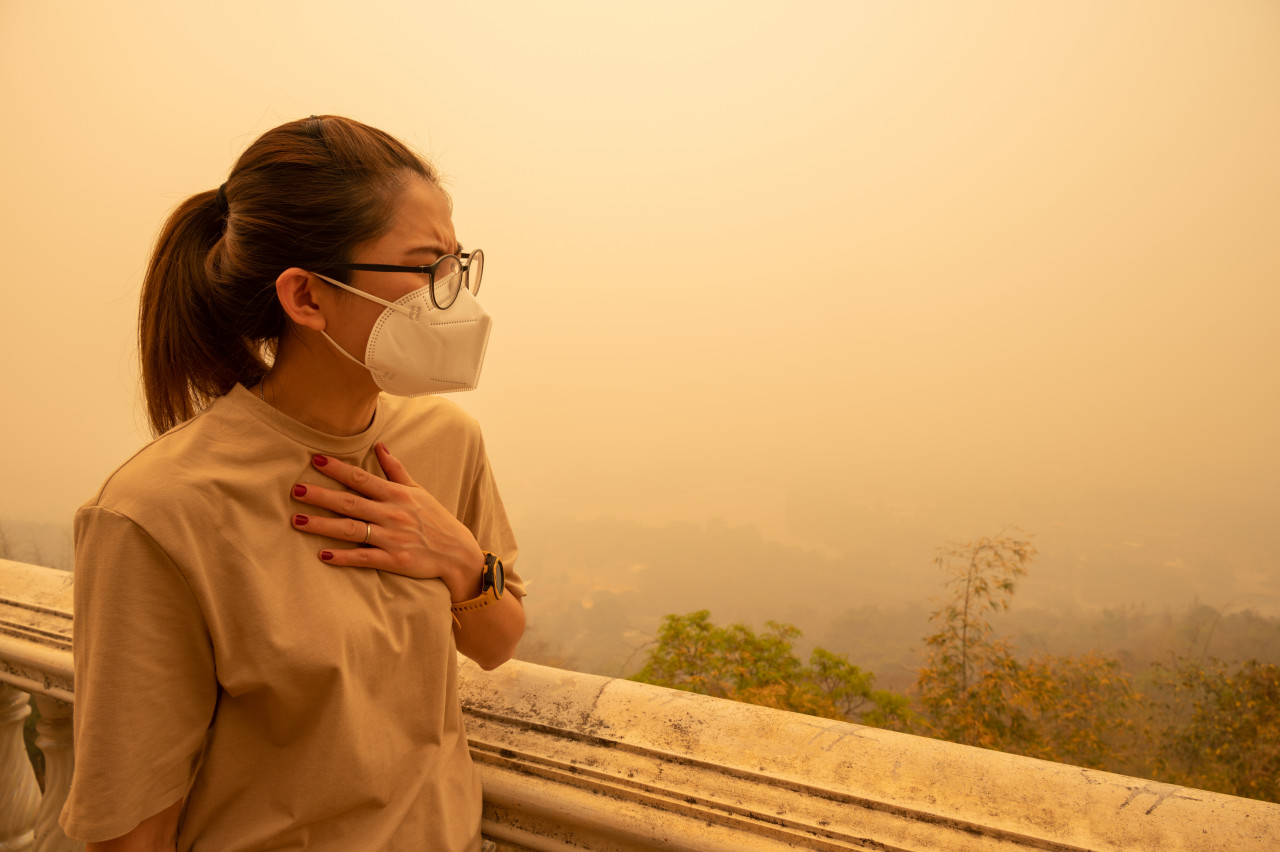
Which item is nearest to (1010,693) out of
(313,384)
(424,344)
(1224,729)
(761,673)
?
(1224,729)

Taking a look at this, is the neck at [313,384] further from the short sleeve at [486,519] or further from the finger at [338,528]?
the short sleeve at [486,519]

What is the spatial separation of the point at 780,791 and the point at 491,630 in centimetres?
52

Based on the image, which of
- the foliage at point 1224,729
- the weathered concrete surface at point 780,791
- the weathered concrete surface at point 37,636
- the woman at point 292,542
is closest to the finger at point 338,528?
the woman at point 292,542

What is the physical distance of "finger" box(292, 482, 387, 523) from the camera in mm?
875

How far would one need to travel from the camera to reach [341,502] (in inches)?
35.7

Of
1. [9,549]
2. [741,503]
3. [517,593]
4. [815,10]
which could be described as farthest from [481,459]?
[9,549]

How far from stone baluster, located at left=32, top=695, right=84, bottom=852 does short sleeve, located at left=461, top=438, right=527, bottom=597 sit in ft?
3.29

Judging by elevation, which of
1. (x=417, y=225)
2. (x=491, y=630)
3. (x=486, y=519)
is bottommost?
(x=491, y=630)

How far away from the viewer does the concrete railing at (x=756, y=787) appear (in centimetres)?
90

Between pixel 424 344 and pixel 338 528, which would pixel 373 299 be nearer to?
pixel 424 344

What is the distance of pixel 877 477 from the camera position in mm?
3426

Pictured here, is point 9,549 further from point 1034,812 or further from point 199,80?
point 1034,812

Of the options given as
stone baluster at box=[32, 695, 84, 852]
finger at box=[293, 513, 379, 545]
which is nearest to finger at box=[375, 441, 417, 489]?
finger at box=[293, 513, 379, 545]

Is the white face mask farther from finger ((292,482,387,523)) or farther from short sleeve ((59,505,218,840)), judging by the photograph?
short sleeve ((59,505,218,840))
